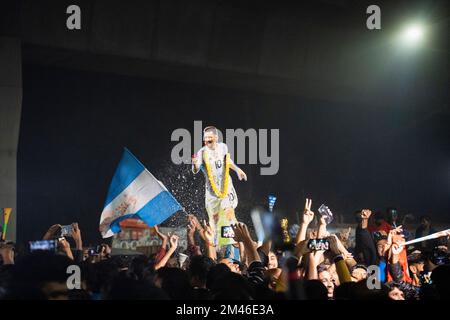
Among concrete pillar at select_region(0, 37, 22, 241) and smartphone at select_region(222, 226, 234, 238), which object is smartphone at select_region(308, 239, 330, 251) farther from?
concrete pillar at select_region(0, 37, 22, 241)

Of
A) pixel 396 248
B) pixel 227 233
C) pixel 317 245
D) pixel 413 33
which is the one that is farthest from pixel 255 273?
pixel 413 33

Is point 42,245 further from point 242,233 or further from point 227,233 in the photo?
point 227,233

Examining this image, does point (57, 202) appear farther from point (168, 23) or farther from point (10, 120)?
point (168, 23)

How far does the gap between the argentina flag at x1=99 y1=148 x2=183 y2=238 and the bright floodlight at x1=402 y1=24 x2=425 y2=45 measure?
9.61 m

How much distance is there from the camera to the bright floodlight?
1770 cm

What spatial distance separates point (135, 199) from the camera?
11.1 m

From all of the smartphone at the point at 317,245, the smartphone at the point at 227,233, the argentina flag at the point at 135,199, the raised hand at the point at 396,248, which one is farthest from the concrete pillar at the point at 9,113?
the smartphone at the point at 317,245

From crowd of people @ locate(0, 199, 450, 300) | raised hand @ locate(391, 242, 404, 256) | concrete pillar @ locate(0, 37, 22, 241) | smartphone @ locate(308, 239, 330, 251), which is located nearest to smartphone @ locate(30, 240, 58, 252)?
crowd of people @ locate(0, 199, 450, 300)

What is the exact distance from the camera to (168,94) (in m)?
20.7

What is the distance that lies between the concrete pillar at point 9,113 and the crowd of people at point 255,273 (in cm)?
579

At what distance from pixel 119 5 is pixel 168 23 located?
4.40ft

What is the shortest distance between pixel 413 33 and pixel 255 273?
1328 centimetres

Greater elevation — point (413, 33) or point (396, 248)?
point (413, 33)

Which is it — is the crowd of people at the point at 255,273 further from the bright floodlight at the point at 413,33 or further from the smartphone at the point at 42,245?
the bright floodlight at the point at 413,33
